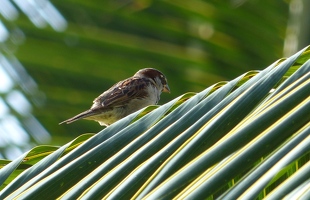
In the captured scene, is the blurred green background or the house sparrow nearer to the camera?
the house sparrow

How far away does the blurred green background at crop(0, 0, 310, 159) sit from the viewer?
7.02 metres

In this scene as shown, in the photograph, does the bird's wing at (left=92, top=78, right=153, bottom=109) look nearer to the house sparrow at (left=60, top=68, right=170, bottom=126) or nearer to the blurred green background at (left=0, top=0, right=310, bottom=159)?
the house sparrow at (left=60, top=68, right=170, bottom=126)

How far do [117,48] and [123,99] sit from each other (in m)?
1.20

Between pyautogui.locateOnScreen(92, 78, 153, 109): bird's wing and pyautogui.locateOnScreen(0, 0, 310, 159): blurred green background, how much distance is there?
2.83 feet

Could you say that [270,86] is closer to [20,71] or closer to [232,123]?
[232,123]

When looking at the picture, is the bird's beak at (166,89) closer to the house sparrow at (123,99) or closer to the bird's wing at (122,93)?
the house sparrow at (123,99)

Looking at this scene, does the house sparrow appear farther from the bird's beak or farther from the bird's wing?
the bird's beak

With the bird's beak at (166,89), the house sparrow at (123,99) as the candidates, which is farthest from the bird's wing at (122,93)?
the bird's beak at (166,89)

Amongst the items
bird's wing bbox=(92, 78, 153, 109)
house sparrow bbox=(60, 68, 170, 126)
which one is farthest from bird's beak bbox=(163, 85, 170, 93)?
bird's wing bbox=(92, 78, 153, 109)

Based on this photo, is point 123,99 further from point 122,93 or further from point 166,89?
point 166,89

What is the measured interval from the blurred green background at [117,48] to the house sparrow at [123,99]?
0.58 metres

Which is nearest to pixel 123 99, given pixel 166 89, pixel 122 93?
pixel 122 93

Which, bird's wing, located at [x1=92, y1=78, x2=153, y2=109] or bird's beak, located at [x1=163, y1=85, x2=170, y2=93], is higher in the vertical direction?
bird's wing, located at [x1=92, y1=78, x2=153, y2=109]

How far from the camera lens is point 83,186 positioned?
234cm
